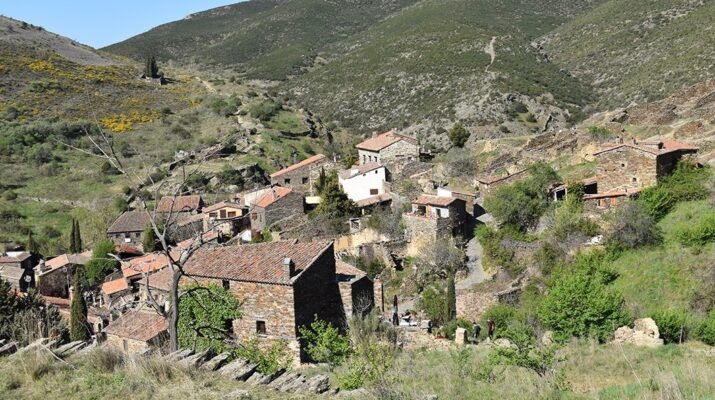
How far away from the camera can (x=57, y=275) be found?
34156mm

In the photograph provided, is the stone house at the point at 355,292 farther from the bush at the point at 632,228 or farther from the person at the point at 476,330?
the bush at the point at 632,228

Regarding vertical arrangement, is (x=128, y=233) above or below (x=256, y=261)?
below

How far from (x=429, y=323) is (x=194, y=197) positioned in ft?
85.1

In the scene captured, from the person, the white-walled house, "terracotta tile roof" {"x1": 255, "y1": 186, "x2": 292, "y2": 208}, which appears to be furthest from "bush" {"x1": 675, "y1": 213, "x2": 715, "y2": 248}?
Answer: "terracotta tile roof" {"x1": 255, "y1": 186, "x2": 292, "y2": 208}

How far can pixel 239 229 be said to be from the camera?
3741cm

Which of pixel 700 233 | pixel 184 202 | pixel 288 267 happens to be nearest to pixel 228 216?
pixel 184 202

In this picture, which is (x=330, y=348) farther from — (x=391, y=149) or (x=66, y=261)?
(x=391, y=149)

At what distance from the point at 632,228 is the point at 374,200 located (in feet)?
51.2

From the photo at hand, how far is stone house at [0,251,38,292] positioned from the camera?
3278cm

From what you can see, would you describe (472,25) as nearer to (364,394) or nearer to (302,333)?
(302,333)

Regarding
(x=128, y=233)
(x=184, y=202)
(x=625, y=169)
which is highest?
(x=625, y=169)

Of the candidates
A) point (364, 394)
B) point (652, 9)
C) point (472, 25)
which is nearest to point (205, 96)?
point (472, 25)

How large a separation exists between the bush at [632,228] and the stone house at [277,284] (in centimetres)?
960

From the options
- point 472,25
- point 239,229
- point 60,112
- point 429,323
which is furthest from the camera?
point 472,25
